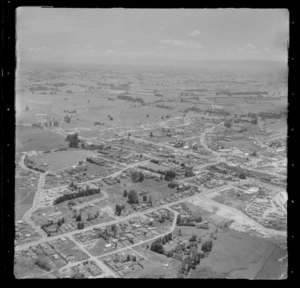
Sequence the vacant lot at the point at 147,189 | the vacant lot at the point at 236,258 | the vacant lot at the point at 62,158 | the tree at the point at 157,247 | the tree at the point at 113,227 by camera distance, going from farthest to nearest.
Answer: the vacant lot at the point at 62,158 → the vacant lot at the point at 147,189 → the tree at the point at 113,227 → the tree at the point at 157,247 → the vacant lot at the point at 236,258

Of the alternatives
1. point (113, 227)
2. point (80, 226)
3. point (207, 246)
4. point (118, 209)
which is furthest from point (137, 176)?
point (207, 246)

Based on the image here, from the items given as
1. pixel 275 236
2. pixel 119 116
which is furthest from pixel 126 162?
pixel 275 236

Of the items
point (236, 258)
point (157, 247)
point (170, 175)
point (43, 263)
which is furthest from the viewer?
point (170, 175)

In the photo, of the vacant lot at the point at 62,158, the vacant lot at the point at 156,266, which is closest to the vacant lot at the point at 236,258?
the vacant lot at the point at 156,266

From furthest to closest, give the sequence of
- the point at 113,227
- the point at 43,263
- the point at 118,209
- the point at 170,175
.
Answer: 1. the point at 170,175
2. the point at 118,209
3. the point at 113,227
4. the point at 43,263

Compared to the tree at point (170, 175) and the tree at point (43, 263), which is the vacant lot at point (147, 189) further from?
the tree at point (43, 263)

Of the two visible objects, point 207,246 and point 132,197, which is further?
point 132,197

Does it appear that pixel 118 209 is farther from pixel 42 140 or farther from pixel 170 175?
pixel 42 140

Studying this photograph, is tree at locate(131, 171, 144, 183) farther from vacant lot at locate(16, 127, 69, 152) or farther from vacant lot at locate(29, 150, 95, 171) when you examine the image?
vacant lot at locate(16, 127, 69, 152)
